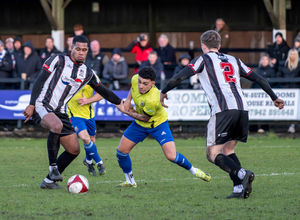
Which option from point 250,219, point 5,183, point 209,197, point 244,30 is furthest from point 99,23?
point 250,219

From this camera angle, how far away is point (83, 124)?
11.3 meters

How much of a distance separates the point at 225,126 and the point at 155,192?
1.35 m

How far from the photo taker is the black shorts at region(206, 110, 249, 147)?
8125 millimetres

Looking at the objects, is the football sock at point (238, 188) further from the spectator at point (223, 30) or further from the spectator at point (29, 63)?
the spectator at point (29, 63)

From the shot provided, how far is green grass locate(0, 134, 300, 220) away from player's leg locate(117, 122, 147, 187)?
0.78 feet

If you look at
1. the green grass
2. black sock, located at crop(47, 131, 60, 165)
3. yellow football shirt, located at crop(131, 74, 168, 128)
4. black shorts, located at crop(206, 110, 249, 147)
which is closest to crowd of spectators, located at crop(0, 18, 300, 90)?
the green grass

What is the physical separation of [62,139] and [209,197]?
79.0 inches

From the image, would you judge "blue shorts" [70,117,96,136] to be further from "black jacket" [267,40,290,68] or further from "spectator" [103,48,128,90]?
"black jacket" [267,40,290,68]

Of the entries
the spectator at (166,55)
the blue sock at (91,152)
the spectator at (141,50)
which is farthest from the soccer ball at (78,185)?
the spectator at (141,50)

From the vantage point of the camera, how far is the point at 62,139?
29.8 ft

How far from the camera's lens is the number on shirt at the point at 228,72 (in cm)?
823

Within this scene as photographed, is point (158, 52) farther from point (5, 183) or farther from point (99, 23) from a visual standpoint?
point (5, 183)

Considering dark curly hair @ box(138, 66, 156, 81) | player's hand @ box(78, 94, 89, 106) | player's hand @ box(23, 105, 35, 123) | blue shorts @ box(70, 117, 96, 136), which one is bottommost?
blue shorts @ box(70, 117, 96, 136)

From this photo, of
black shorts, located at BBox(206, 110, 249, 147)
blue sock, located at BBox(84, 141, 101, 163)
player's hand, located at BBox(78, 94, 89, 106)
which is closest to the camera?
black shorts, located at BBox(206, 110, 249, 147)
